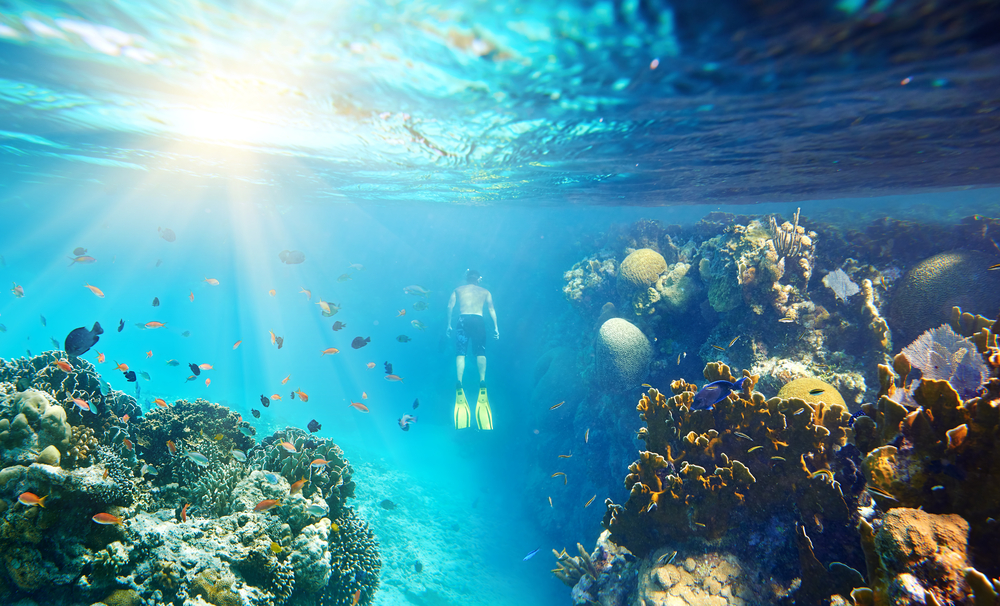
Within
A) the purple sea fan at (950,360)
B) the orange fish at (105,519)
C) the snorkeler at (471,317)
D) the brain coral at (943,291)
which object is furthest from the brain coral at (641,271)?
the orange fish at (105,519)

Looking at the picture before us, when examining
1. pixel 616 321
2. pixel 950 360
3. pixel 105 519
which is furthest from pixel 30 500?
pixel 616 321

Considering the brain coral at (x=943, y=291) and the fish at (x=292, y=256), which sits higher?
the fish at (x=292, y=256)

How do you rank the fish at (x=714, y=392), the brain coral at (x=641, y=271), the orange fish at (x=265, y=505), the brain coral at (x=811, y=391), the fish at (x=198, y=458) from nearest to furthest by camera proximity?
the fish at (x=714, y=392)
the orange fish at (x=265, y=505)
the fish at (x=198, y=458)
the brain coral at (x=811, y=391)
the brain coral at (x=641, y=271)

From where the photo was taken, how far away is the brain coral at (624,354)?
1037cm

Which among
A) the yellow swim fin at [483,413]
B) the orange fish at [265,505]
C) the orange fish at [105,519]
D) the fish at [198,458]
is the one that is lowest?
the orange fish at [265,505]

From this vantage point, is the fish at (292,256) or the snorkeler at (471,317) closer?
the fish at (292,256)

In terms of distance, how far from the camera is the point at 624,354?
10.4 metres

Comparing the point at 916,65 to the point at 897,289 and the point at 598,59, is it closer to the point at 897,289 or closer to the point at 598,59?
the point at 598,59

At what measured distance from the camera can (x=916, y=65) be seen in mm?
5000

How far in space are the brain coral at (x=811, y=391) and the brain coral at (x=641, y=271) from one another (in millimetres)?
4974

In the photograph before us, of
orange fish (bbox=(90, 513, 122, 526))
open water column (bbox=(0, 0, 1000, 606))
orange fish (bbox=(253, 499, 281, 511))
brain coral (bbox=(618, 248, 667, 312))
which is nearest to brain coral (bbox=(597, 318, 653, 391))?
open water column (bbox=(0, 0, 1000, 606))

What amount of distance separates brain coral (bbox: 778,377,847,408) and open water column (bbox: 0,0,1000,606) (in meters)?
0.07

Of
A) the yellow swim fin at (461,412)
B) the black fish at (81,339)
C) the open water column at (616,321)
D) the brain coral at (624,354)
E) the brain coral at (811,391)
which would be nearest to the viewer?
the open water column at (616,321)

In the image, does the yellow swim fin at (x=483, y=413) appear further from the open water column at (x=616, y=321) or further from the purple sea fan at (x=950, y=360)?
the purple sea fan at (x=950, y=360)
